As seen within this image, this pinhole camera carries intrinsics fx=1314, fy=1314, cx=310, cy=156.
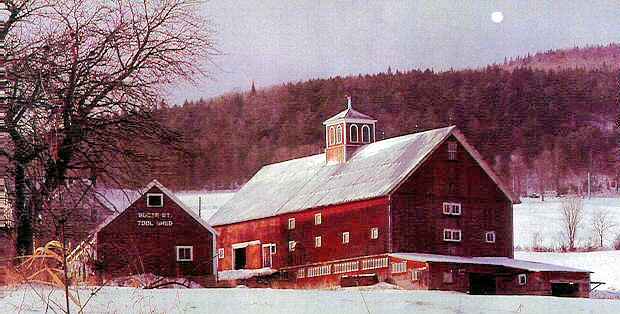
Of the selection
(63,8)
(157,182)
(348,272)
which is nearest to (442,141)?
(348,272)

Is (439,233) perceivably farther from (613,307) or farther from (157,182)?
(613,307)

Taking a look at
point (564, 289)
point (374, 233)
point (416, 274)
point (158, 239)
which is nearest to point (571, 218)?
point (564, 289)

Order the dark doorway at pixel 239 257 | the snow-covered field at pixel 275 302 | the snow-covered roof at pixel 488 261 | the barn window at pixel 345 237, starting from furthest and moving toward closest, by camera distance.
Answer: the dark doorway at pixel 239 257
the barn window at pixel 345 237
the snow-covered roof at pixel 488 261
the snow-covered field at pixel 275 302

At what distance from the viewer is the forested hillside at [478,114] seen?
2125cm

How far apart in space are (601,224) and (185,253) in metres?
7.21

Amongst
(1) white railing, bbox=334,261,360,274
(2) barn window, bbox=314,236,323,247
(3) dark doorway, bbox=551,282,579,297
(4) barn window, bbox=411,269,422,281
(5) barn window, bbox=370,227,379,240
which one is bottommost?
(3) dark doorway, bbox=551,282,579,297

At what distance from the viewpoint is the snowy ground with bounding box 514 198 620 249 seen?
73.3 feet

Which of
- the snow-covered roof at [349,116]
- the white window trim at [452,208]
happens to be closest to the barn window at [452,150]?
the white window trim at [452,208]

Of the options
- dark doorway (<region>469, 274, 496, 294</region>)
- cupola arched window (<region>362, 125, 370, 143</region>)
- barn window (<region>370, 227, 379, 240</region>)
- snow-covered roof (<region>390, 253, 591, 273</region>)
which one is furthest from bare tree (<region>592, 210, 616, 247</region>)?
cupola arched window (<region>362, 125, 370, 143</region>)

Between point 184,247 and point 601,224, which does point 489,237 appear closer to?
point 601,224

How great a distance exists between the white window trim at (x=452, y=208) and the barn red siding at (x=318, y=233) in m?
1.25

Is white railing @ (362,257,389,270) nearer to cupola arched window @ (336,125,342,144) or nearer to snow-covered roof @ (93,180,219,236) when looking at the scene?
cupola arched window @ (336,125,342,144)

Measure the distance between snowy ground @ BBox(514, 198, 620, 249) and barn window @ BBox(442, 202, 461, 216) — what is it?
105 centimetres

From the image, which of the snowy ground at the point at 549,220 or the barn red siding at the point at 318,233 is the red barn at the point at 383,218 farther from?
the snowy ground at the point at 549,220
